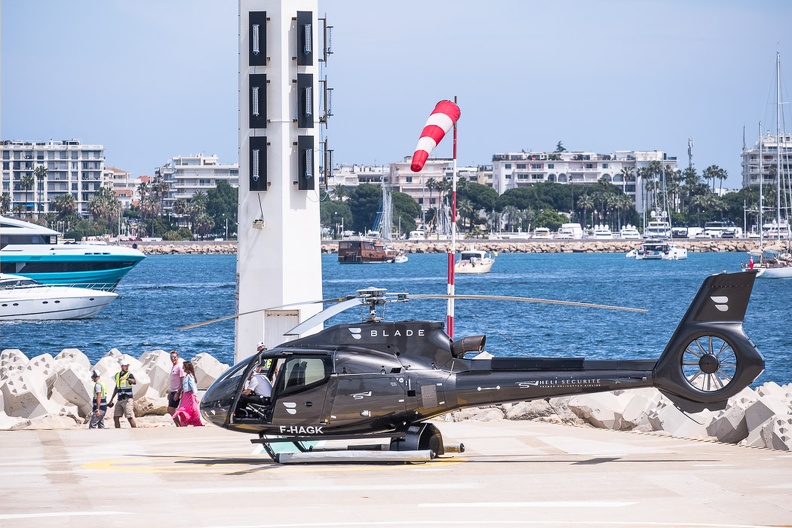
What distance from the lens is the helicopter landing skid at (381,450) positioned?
51.7 feet

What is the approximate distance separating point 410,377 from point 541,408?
25.0ft

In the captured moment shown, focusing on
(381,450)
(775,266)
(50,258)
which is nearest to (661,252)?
(775,266)

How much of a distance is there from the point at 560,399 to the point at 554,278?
310 ft

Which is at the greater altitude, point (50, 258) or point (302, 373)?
point (50, 258)

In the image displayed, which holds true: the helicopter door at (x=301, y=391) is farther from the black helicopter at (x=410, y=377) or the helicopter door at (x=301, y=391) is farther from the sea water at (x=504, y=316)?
the sea water at (x=504, y=316)

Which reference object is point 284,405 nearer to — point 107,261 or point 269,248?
point 269,248

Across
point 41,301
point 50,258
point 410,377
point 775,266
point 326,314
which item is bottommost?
point 41,301

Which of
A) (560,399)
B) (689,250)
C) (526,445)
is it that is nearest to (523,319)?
(560,399)

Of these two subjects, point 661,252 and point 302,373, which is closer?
point 302,373

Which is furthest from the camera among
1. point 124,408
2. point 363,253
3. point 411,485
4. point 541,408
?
point 363,253

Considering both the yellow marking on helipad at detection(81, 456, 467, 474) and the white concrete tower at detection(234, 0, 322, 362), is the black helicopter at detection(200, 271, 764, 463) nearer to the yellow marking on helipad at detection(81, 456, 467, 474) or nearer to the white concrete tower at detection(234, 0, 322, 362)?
the yellow marking on helipad at detection(81, 456, 467, 474)

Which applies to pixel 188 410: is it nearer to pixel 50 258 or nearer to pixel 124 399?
pixel 124 399

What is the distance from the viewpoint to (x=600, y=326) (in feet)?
203

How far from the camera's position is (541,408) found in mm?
22797
